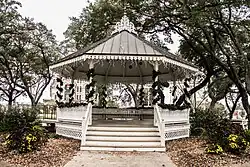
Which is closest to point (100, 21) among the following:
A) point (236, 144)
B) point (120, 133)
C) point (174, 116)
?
point (174, 116)

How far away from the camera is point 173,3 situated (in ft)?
51.7

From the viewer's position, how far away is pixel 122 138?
10445 mm

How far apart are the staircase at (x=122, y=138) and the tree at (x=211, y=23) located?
566 cm

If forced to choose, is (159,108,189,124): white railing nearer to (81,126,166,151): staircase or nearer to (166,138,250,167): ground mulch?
(81,126,166,151): staircase

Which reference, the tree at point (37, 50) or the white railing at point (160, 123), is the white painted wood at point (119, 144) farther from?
the tree at point (37, 50)

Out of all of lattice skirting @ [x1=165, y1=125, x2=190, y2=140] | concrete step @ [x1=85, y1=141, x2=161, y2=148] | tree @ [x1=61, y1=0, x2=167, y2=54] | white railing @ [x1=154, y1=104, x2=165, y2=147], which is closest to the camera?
concrete step @ [x1=85, y1=141, x2=161, y2=148]

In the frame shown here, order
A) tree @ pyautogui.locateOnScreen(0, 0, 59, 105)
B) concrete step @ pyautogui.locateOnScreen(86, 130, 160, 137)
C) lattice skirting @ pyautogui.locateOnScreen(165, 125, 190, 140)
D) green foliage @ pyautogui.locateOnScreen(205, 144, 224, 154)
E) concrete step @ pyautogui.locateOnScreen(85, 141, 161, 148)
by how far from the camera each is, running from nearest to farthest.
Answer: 1. green foliage @ pyautogui.locateOnScreen(205, 144, 224, 154)
2. concrete step @ pyautogui.locateOnScreen(85, 141, 161, 148)
3. concrete step @ pyautogui.locateOnScreen(86, 130, 160, 137)
4. lattice skirting @ pyautogui.locateOnScreen(165, 125, 190, 140)
5. tree @ pyautogui.locateOnScreen(0, 0, 59, 105)

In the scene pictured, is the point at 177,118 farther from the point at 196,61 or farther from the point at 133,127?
the point at 196,61

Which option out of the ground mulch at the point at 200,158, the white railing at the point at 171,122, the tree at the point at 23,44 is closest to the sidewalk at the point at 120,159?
the ground mulch at the point at 200,158

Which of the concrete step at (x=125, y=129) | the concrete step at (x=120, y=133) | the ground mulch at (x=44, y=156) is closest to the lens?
the ground mulch at (x=44, y=156)

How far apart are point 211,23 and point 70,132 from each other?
8.97 meters

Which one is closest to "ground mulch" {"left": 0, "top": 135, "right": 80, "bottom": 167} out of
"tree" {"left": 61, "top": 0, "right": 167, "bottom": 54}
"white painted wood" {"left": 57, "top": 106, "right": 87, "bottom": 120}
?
"white painted wood" {"left": 57, "top": 106, "right": 87, "bottom": 120}

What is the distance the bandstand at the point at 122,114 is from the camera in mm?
10289

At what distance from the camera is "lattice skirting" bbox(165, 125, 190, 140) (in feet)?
38.0
